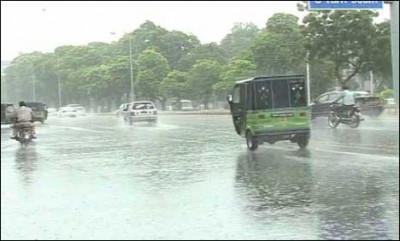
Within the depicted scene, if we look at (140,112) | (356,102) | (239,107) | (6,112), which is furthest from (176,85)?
(6,112)

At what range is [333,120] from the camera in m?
9.30

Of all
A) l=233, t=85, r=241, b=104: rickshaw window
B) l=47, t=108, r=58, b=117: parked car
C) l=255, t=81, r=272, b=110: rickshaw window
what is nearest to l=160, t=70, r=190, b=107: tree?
l=233, t=85, r=241, b=104: rickshaw window

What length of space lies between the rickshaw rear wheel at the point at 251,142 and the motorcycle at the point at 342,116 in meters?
1.12

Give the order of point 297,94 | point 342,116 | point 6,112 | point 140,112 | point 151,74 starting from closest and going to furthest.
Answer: point 6,112
point 297,94
point 151,74
point 342,116
point 140,112

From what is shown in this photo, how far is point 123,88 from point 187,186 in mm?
2525

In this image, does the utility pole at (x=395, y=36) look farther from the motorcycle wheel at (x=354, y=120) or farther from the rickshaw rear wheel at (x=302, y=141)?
the motorcycle wheel at (x=354, y=120)

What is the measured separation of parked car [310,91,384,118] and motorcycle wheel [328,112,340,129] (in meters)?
0.07

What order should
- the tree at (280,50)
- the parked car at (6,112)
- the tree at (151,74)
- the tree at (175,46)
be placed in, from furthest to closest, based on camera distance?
the tree at (151,74) < the tree at (175,46) < the tree at (280,50) < the parked car at (6,112)

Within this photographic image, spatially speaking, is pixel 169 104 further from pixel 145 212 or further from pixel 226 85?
pixel 145 212

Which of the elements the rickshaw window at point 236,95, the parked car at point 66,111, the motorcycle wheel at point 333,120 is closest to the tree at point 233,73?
the rickshaw window at point 236,95

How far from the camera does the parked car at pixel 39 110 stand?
5876mm

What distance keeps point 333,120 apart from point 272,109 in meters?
1.35

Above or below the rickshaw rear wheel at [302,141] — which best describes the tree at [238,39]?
above

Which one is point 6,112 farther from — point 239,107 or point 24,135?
point 239,107
